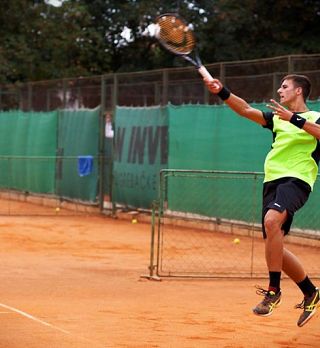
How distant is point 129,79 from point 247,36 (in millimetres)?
11958

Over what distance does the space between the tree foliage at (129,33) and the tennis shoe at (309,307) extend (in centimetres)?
2275

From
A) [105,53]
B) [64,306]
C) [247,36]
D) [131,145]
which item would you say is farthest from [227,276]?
[105,53]

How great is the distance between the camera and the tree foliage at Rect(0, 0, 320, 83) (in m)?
31.5

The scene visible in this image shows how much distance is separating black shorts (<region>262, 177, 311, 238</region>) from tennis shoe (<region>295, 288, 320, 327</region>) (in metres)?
0.57

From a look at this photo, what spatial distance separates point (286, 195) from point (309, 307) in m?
0.88

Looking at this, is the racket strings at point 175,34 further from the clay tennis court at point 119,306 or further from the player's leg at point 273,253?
the clay tennis court at point 119,306

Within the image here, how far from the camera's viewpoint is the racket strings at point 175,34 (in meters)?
8.66

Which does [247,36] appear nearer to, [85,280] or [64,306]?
[85,280]

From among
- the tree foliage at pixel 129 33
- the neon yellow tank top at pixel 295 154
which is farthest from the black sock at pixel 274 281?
the tree foliage at pixel 129 33

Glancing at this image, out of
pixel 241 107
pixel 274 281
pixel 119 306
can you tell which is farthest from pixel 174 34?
pixel 119 306

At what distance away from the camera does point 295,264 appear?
8219 mm

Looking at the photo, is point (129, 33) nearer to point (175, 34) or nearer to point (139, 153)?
point (139, 153)

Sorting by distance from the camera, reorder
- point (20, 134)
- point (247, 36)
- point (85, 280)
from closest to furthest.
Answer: point (85, 280) < point (20, 134) < point (247, 36)

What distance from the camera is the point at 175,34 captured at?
28.9ft
